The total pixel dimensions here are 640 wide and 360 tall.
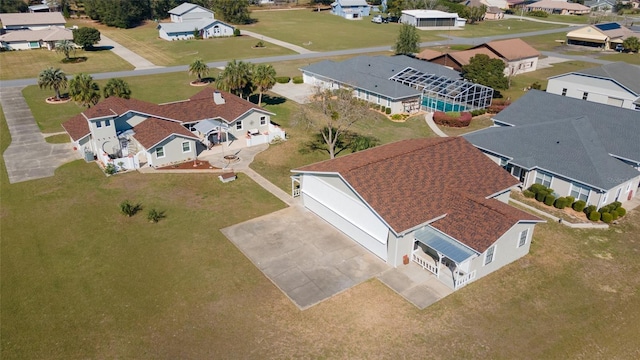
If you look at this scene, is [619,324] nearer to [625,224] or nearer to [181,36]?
[625,224]

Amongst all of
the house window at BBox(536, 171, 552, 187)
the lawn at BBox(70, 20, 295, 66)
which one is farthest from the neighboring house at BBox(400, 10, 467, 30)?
the house window at BBox(536, 171, 552, 187)

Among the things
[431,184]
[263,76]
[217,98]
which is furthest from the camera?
[263,76]

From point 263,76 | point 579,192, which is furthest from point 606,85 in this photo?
point 263,76

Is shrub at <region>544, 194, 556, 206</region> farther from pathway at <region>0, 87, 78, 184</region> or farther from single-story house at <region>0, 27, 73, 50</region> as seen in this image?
single-story house at <region>0, 27, 73, 50</region>

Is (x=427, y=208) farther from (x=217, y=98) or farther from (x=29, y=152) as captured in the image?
(x=29, y=152)

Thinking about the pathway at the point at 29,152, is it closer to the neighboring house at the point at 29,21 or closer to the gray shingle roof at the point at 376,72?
the gray shingle roof at the point at 376,72

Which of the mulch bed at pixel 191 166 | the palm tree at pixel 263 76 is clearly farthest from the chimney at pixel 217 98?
the mulch bed at pixel 191 166

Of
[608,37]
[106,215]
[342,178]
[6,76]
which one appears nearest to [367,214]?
[342,178]
